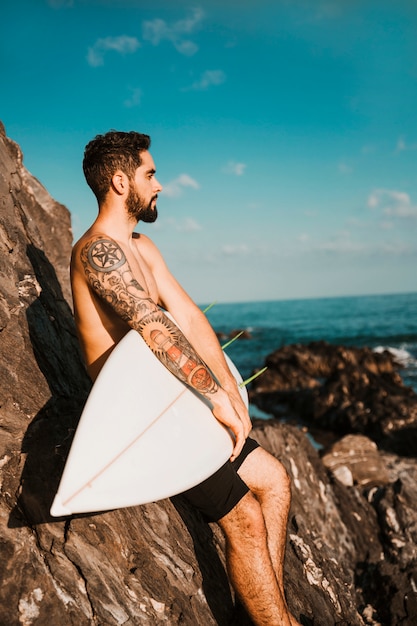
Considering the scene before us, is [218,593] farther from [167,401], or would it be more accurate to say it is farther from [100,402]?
[100,402]

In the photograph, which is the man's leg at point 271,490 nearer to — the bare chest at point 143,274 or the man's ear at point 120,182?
the bare chest at point 143,274

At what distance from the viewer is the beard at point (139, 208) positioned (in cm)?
268

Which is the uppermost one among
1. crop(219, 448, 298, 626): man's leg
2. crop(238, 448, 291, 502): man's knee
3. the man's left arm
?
the man's left arm

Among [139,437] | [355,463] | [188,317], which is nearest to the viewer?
[139,437]

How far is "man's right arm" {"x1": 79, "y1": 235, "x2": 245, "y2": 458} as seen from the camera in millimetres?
2383

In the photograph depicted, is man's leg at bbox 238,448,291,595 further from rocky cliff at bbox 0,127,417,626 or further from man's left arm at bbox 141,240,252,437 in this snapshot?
man's left arm at bbox 141,240,252,437

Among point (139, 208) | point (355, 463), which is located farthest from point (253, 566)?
point (355, 463)

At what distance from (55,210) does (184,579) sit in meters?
4.67

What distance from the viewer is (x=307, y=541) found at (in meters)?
3.87

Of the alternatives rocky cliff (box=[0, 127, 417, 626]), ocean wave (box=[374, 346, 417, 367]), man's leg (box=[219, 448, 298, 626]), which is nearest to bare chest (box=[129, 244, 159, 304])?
rocky cliff (box=[0, 127, 417, 626])

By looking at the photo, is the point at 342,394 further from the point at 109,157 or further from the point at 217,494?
the point at 109,157

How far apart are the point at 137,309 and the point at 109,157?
3.27 ft

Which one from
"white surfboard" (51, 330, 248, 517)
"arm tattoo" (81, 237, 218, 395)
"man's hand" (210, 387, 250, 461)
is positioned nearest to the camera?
"white surfboard" (51, 330, 248, 517)

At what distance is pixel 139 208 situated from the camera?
2.73m
